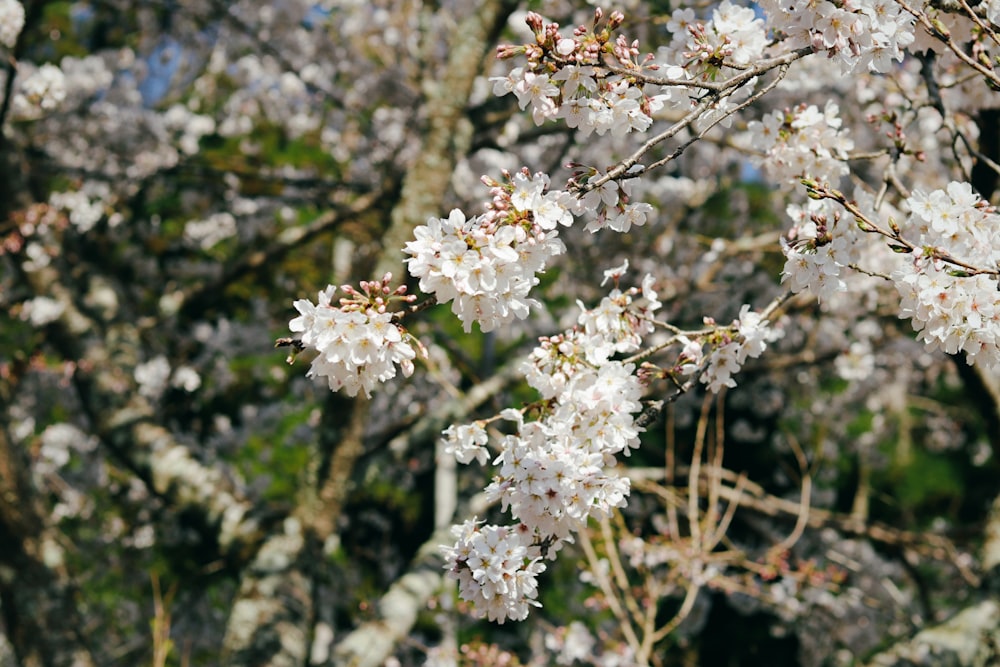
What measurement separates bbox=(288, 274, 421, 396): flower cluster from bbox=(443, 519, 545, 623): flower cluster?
432 mm

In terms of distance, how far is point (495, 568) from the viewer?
171cm

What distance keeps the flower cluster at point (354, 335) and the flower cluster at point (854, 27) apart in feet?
3.39

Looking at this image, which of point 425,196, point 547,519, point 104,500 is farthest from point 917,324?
point 104,500

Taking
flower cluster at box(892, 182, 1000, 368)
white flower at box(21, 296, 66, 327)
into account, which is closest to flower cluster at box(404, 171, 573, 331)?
flower cluster at box(892, 182, 1000, 368)

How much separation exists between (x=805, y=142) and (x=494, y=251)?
53.2 inches

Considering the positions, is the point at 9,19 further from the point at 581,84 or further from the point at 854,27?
the point at 854,27

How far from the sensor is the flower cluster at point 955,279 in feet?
5.40

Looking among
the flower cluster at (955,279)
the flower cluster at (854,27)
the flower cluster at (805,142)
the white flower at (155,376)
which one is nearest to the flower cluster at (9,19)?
the white flower at (155,376)

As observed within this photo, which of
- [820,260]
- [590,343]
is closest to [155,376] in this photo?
[590,343]

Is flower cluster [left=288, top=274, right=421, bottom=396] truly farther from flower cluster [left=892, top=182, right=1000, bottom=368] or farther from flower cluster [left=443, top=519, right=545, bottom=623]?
flower cluster [left=892, top=182, right=1000, bottom=368]

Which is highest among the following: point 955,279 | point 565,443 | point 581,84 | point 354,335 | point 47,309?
point 581,84

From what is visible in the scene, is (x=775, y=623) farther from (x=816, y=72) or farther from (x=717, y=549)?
(x=816, y=72)

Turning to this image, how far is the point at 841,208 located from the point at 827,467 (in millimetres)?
5463

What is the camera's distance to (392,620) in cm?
348
